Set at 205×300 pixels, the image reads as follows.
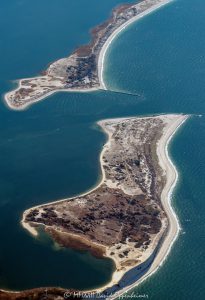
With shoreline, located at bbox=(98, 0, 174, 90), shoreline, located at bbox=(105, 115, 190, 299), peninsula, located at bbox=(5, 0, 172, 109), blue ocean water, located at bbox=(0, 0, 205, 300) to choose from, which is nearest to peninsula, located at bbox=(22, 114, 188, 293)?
shoreline, located at bbox=(105, 115, 190, 299)

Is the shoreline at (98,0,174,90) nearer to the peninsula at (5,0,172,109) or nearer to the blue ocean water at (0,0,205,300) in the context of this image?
the peninsula at (5,0,172,109)

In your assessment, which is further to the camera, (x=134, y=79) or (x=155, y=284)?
(x=134, y=79)

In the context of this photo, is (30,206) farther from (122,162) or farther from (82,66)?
(82,66)

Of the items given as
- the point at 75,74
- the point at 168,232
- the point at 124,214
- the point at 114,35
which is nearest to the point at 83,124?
the point at 75,74

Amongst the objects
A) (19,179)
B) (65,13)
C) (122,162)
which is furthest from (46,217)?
(65,13)

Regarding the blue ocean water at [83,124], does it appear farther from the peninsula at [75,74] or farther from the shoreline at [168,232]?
the peninsula at [75,74]

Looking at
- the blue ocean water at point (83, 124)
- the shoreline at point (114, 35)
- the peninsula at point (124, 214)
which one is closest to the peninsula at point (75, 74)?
the shoreline at point (114, 35)

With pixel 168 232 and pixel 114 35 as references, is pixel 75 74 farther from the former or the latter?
pixel 168 232
